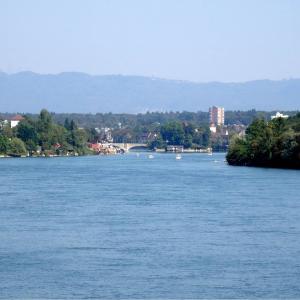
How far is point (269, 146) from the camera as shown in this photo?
7250cm

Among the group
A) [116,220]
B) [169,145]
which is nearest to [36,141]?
[169,145]

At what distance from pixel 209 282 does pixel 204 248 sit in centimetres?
440

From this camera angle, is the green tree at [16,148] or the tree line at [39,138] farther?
the tree line at [39,138]

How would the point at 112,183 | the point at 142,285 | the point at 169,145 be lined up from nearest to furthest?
1. the point at 142,285
2. the point at 112,183
3. the point at 169,145

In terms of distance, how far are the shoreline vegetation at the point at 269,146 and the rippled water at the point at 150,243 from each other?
21344mm

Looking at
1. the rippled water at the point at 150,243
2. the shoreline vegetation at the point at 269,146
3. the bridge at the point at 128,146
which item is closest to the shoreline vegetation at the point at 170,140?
the shoreline vegetation at the point at 269,146

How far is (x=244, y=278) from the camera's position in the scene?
75.6 feet

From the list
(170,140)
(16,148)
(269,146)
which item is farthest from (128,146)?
(269,146)

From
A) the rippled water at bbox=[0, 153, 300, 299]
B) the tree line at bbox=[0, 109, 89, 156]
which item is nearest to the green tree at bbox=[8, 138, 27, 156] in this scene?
the tree line at bbox=[0, 109, 89, 156]

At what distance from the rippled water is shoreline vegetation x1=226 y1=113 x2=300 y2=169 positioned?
21344mm

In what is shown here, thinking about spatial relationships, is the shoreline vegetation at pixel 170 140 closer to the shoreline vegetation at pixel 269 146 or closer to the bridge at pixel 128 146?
the shoreline vegetation at pixel 269 146

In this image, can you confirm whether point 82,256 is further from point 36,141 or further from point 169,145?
point 169,145

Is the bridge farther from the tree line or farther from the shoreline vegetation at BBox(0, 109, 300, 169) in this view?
the tree line

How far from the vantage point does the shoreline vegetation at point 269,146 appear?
69.2 m
